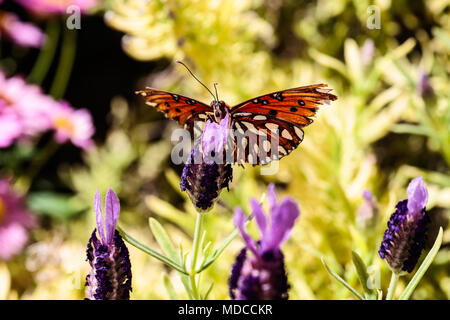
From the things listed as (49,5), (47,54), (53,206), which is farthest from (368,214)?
(47,54)

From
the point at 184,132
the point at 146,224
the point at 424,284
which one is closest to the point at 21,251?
the point at 146,224

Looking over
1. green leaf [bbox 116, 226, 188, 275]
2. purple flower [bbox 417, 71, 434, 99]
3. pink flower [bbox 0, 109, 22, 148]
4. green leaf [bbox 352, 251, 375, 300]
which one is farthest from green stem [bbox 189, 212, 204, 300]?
pink flower [bbox 0, 109, 22, 148]

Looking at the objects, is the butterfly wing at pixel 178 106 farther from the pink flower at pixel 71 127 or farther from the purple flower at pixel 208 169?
the pink flower at pixel 71 127

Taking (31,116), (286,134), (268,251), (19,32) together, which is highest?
(19,32)

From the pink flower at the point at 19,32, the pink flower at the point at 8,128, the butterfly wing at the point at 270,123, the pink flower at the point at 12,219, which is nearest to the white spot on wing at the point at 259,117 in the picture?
the butterfly wing at the point at 270,123

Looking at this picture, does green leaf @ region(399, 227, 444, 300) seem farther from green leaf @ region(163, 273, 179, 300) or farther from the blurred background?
green leaf @ region(163, 273, 179, 300)

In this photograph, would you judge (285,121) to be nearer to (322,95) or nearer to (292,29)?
(322,95)

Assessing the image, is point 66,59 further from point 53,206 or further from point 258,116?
point 258,116
